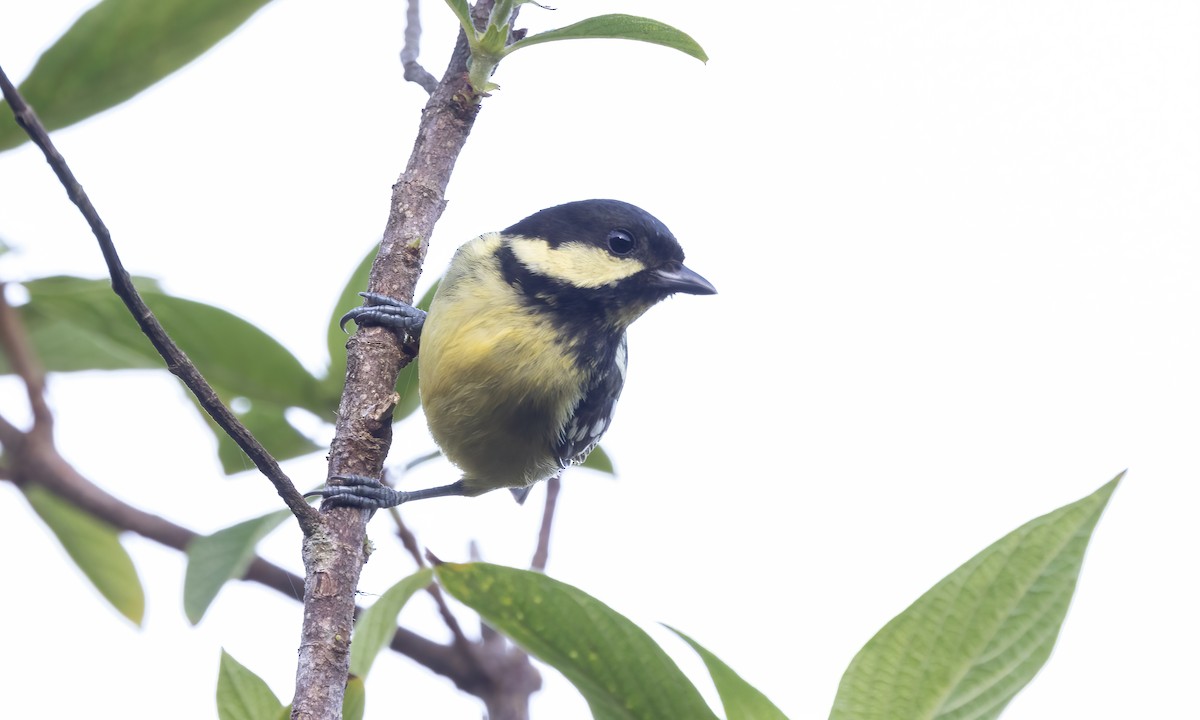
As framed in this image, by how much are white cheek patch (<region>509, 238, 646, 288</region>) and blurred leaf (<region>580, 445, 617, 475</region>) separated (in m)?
0.51

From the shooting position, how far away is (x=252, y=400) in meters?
3.21

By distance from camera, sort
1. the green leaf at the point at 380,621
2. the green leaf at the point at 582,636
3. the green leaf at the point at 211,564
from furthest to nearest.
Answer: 1. the green leaf at the point at 211,564
2. the green leaf at the point at 380,621
3. the green leaf at the point at 582,636

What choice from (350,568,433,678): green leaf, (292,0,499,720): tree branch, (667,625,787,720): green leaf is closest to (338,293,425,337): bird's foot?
→ (292,0,499,720): tree branch

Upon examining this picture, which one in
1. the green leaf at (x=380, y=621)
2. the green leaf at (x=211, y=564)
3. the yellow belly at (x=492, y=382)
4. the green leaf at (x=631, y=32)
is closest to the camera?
the green leaf at (x=380, y=621)

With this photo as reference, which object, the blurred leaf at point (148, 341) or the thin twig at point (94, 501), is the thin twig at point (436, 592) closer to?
the thin twig at point (94, 501)

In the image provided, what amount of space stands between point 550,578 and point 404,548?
1116mm

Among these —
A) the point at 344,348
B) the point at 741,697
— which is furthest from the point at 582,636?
the point at 344,348

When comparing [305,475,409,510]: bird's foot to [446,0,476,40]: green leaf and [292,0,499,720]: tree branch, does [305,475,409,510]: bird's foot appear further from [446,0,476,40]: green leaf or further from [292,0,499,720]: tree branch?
[446,0,476,40]: green leaf

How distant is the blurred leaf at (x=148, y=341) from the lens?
9.81 ft

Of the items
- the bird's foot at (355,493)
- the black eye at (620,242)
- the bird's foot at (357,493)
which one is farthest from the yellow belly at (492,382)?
the bird's foot at (355,493)

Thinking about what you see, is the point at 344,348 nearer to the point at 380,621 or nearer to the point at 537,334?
the point at 537,334

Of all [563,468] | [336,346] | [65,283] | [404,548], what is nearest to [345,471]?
[404,548]

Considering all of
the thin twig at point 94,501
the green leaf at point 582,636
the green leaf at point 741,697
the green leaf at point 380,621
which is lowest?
the green leaf at point 741,697

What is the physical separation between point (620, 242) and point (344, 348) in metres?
1.03
